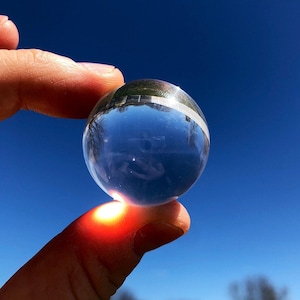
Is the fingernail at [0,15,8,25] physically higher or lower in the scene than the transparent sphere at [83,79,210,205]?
higher

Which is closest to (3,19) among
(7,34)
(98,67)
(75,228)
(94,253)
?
(7,34)

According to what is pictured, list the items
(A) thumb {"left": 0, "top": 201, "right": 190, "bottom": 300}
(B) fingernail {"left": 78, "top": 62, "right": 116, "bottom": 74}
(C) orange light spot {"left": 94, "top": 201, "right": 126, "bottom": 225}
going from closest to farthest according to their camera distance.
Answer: (A) thumb {"left": 0, "top": 201, "right": 190, "bottom": 300}, (C) orange light spot {"left": 94, "top": 201, "right": 126, "bottom": 225}, (B) fingernail {"left": 78, "top": 62, "right": 116, "bottom": 74}

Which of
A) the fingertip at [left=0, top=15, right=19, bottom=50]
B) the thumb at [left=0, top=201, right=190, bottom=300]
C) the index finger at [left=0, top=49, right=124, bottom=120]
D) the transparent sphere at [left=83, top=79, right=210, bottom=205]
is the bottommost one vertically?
the thumb at [left=0, top=201, right=190, bottom=300]

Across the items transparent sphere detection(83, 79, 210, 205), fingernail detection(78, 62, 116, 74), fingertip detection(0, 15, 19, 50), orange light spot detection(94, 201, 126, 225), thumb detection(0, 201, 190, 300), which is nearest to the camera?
transparent sphere detection(83, 79, 210, 205)

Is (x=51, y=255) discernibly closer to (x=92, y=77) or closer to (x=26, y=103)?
(x=26, y=103)

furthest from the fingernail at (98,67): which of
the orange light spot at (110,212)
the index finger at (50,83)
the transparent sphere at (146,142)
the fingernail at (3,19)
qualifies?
the orange light spot at (110,212)

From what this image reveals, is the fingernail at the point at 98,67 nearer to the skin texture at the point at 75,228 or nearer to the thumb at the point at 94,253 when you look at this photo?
the skin texture at the point at 75,228

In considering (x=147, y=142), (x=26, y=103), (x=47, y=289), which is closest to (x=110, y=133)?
(x=147, y=142)

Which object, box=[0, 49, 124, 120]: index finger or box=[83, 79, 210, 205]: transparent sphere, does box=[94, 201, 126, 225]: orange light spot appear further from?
box=[0, 49, 124, 120]: index finger

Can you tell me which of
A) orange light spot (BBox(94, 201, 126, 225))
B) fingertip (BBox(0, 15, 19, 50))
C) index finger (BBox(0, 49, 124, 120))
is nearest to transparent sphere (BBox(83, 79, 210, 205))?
orange light spot (BBox(94, 201, 126, 225))
